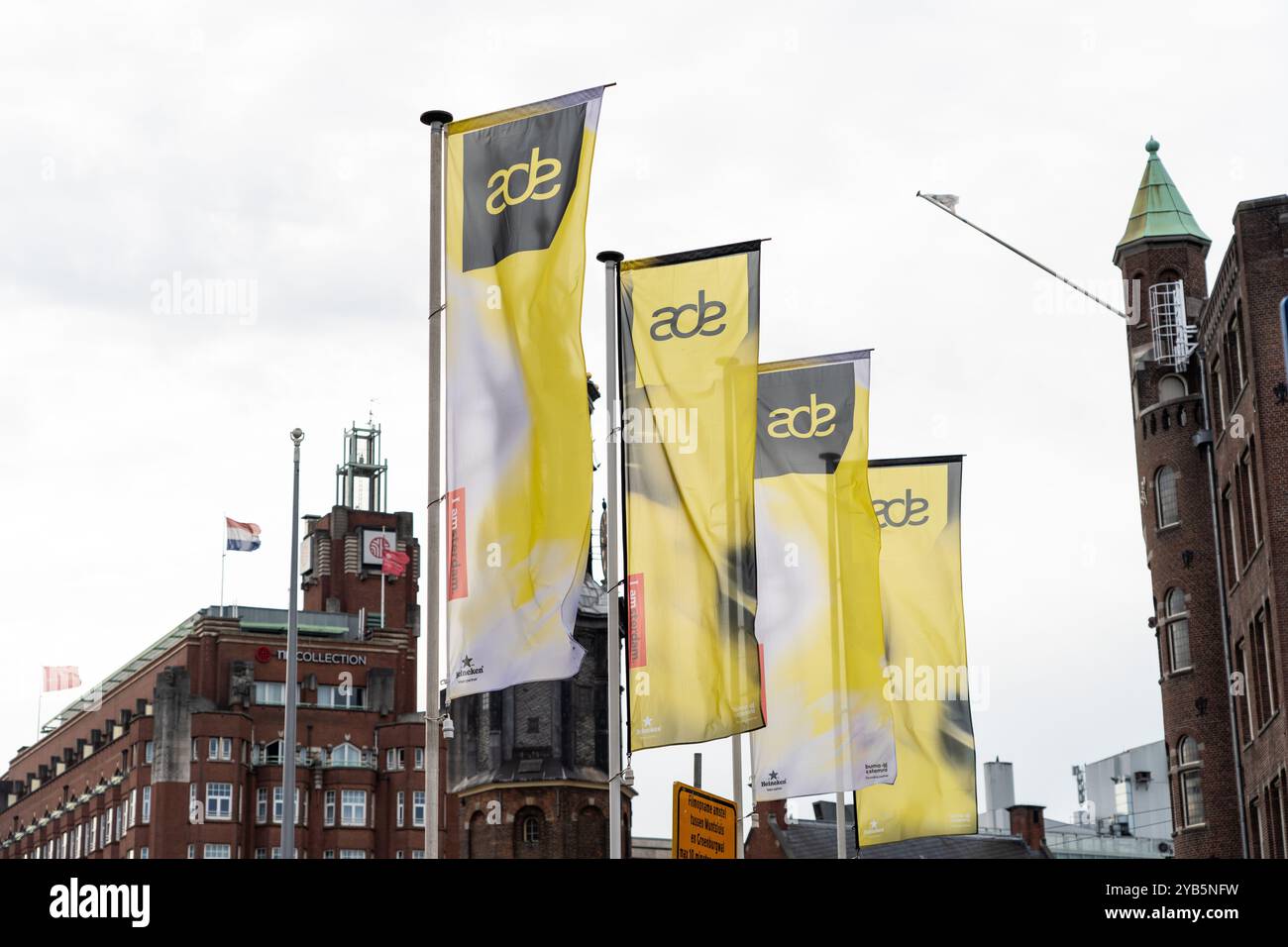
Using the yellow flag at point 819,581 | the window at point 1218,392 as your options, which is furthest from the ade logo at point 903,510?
the window at point 1218,392

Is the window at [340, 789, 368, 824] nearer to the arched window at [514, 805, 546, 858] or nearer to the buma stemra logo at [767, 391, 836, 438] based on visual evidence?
the arched window at [514, 805, 546, 858]

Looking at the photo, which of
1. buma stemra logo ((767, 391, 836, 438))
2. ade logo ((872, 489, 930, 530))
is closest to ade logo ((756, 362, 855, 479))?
buma stemra logo ((767, 391, 836, 438))

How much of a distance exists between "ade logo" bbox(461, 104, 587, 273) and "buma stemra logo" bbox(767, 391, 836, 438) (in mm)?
9855

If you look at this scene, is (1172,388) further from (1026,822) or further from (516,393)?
(1026,822)

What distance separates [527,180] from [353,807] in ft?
284

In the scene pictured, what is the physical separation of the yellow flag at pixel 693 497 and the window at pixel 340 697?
3357 inches

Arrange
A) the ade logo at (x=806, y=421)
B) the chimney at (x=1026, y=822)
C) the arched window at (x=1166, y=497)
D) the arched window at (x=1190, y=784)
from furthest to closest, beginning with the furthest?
the chimney at (x=1026, y=822), the arched window at (x=1166, y=497), the arched window at (x=1190, y=784), the ade logo at (x=806, y=421)

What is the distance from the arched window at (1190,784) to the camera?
50.2 m

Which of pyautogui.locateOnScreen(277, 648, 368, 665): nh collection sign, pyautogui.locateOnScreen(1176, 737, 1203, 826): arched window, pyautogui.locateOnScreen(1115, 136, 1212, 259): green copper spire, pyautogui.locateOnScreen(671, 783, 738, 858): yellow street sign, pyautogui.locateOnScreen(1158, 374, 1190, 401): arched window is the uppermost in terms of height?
pyautogui.locateOnScreen(1115, 136, 1212, 259): green copper spire

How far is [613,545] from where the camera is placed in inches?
962

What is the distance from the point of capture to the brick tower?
50219 millimetres

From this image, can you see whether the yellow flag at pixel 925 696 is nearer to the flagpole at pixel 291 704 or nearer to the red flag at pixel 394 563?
the flagpole at pixel 291 704
